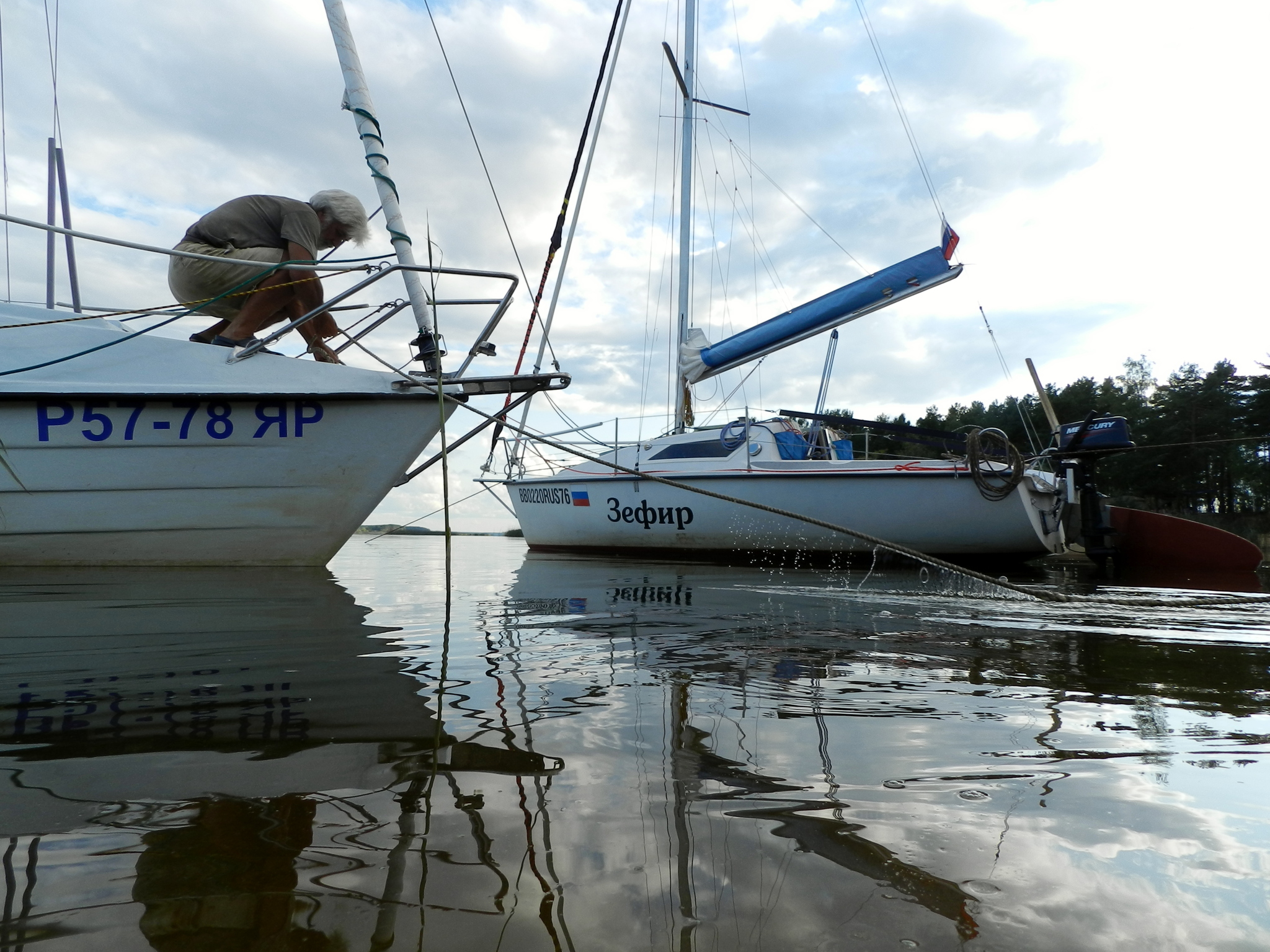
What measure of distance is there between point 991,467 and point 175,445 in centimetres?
818

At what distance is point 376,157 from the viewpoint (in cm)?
518

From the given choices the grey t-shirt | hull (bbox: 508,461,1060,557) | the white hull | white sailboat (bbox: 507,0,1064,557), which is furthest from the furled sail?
the grey t-shirt

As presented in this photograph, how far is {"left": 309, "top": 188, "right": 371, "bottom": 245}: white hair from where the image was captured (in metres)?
5.32

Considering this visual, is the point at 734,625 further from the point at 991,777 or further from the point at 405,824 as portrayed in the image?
the point at 405,824

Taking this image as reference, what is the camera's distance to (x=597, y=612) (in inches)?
147

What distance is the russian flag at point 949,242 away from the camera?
9180mm

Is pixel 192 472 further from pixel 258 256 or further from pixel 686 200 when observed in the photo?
pixel 686 200

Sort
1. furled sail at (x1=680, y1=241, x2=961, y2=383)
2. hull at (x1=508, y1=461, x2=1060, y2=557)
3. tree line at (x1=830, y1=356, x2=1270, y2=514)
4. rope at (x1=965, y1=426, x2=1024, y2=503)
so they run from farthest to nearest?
tree line at (x1=830, y1=356, x2=1270, y2=514) → furled sail at (x1=680, y1=241, x2=961, y2=383) → hull at (x1=508, y1=461, x2=1060, y2=557) → rope at (x1=965, y1=426, x2=1024, y2=503)

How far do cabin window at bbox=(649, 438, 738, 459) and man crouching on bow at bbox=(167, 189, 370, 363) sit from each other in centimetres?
575

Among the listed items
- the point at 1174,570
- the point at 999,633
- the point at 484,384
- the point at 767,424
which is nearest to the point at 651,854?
the point at 999,633

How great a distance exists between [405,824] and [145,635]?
2211 mm

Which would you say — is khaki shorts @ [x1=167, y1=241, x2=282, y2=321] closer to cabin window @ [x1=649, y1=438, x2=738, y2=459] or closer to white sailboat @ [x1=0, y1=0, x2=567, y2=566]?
white sailboat @ [x1=0, y1=0, x2=567, y2=566]

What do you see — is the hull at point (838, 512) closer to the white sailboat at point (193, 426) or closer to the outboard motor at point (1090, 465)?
the outboard motor at point (1090, 465)

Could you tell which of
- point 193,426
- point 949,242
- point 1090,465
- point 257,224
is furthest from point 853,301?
point 193,426
